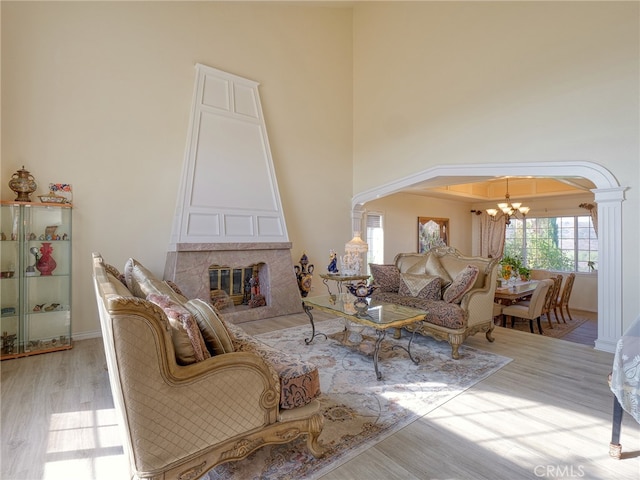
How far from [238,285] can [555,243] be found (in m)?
7.76

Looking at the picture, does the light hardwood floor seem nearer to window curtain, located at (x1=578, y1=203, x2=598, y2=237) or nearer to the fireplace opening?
the fireplace opening

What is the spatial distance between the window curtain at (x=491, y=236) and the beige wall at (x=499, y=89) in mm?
4796

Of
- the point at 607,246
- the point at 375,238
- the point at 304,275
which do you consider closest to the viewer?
the point at 607,246

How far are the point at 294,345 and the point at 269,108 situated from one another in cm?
433

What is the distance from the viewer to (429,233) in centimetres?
911

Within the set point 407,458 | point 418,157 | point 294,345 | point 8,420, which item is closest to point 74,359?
point 8,420

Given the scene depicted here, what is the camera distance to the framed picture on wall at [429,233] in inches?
355

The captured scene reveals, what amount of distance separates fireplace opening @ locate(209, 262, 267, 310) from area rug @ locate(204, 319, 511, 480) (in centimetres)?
123

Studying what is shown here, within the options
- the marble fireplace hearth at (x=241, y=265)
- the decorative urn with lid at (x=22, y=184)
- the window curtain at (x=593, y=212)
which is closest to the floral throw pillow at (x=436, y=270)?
the marble fireplace hearth at (x=241, y=265)

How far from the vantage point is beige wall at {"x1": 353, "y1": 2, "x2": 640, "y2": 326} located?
3.84 m

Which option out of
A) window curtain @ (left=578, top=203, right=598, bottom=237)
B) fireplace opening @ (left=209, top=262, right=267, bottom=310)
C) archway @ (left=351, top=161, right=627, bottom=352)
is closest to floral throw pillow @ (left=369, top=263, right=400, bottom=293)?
fireplace opening @ (left=209, top=262, right=267, bottom=310)

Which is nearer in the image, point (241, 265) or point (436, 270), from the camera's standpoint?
point (436, 270)

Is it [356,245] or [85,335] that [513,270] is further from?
[85,335]

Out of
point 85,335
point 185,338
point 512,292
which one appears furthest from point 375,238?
point 185,338
